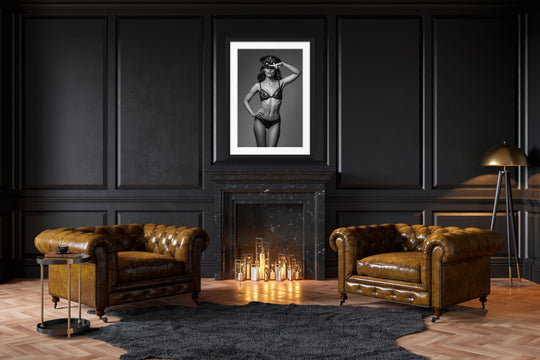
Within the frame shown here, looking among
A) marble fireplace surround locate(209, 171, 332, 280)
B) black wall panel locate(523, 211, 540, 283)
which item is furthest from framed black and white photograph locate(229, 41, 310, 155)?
black wall panel locate(523, 211, 540, 283)

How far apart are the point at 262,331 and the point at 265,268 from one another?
2.22 metres

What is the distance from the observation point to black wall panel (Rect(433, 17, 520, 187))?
6.15 m

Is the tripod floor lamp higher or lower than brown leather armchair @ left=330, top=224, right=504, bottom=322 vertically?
higher

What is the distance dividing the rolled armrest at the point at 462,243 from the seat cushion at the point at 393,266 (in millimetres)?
198

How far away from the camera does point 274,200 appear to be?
6.07 meters

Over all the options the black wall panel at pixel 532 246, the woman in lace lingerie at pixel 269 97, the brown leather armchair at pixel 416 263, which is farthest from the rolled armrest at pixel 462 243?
the woman in lace lingerie at pixel 269 97

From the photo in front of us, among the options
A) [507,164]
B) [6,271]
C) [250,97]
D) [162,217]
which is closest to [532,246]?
[507,164]

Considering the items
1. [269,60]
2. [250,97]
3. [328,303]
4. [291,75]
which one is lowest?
[328,303]

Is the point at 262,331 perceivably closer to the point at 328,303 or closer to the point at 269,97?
the point at 328,303

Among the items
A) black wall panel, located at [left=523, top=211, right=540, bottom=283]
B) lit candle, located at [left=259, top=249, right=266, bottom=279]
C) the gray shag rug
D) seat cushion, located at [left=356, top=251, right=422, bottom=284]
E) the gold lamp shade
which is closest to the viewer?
the gray shag rug

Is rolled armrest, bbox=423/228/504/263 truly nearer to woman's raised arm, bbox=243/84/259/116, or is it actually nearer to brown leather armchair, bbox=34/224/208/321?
brown leather armchair, bbox=34/224/208/321

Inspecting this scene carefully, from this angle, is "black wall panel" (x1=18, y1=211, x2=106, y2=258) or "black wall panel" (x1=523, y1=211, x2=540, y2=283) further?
"black wall panel" (x1=18, y1=211, x2=106, y2=258)

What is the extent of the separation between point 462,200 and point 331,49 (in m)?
2.30

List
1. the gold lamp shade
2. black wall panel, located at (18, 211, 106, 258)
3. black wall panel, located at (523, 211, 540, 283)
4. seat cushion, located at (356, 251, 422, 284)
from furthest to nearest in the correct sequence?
black wall panel, located at (18, 211, 106, 258)
black wall panel, located at (523, 211, 540, 283)
the gold lamp shade
seat cushion, located at (356, 251, 422, 284)
